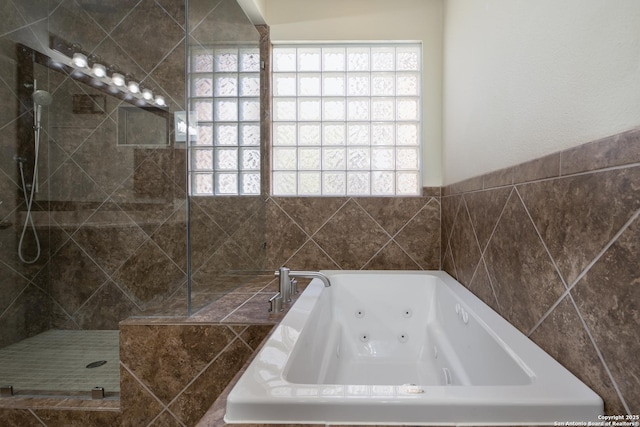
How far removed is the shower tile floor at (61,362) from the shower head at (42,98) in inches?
57.3

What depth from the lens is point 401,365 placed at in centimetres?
171

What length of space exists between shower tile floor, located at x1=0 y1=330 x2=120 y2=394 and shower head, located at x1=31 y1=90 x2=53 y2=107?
146cm

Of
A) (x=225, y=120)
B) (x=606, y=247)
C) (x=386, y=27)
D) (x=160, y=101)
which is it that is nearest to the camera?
(x=606, y=247)

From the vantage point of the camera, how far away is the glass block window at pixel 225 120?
1.64m

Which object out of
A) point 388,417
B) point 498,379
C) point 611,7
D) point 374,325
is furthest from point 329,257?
point 611,7

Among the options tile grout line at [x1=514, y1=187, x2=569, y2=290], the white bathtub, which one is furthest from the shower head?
tile grout line at [x1=514, y1=187, x2=569, y2=290]

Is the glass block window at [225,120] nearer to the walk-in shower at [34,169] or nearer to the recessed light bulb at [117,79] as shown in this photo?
the recessed light bulb at [117,79]

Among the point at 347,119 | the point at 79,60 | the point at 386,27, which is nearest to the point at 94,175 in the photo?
the point at 79,60

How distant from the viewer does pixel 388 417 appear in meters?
0.69

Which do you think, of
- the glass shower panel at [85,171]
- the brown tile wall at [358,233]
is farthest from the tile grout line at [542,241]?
the glass shower panel at [85,171]

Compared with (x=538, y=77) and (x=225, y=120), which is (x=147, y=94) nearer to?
(x=225, y=120)

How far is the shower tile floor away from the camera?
1.52 meters

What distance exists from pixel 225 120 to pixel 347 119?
0.88 meters

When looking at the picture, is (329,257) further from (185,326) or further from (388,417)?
(388,417)
